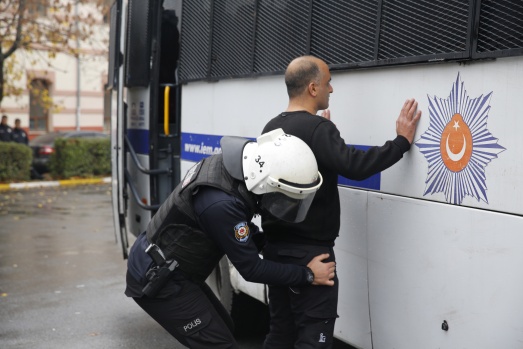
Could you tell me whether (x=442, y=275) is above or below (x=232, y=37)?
below

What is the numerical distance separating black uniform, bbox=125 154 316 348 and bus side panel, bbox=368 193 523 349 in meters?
0.53

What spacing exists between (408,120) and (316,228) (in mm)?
695

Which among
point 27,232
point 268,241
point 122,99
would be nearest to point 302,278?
point 268,241

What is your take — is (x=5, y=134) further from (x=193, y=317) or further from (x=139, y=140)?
(x=193, y=317)

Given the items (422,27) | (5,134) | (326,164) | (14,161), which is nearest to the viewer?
(422,27)

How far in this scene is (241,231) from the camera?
351cm

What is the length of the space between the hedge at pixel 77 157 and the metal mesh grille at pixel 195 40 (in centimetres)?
1621

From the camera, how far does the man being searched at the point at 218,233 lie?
3.42 m

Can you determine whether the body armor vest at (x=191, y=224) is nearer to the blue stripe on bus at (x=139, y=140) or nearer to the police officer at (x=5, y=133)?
the blue stripe on bus at (x=139, y=140)

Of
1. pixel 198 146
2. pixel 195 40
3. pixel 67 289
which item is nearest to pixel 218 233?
pixel 198 146

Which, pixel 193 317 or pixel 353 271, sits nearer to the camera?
pixel 193 317

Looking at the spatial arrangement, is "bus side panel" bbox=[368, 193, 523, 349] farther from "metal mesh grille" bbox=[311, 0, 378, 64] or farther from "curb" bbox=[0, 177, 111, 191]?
"curb" bbox=[0, 177, 111, 191]

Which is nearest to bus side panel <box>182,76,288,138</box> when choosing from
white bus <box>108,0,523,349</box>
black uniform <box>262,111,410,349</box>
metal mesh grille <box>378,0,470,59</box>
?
white bus <box>108,0,523,349</box>

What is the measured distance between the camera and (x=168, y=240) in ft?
12.2
